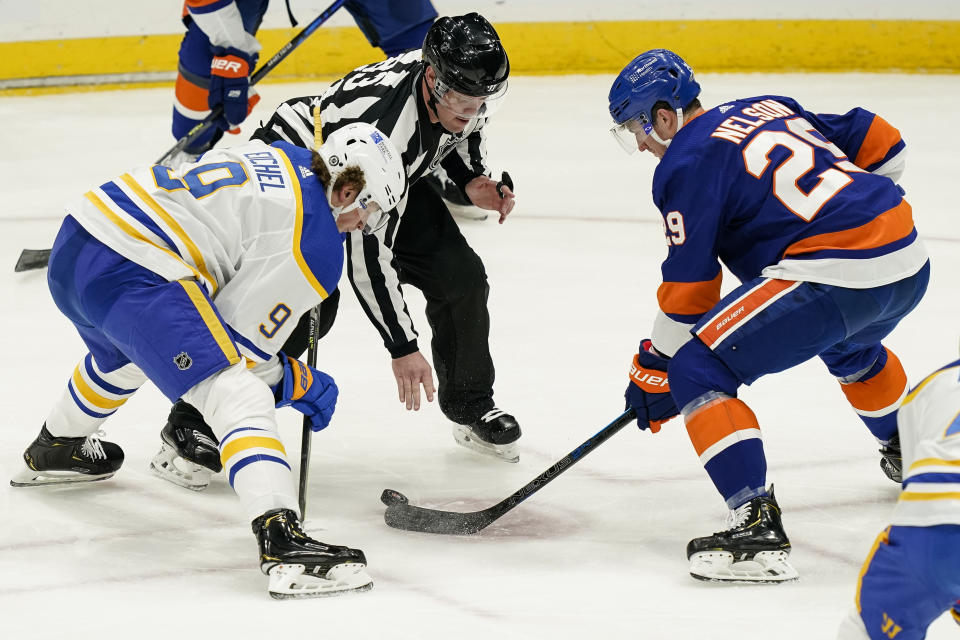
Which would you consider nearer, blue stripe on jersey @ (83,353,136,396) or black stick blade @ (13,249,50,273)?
blue stripe on jersey @ (83,353,136,396)

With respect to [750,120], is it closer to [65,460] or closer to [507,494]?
[507,494]

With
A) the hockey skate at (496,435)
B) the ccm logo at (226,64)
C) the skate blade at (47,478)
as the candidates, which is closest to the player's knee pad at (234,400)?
the skate blade at (47,478)

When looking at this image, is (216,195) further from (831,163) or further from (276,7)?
(276,7)

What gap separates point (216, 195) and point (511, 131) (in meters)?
4.51

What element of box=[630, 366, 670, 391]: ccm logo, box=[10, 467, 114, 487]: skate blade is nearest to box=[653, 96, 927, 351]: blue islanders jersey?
box=[630, 366, 670, 391]: ccm logo

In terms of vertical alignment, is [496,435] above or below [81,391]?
below

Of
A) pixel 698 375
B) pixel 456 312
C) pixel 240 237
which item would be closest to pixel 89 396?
pixel 240 237

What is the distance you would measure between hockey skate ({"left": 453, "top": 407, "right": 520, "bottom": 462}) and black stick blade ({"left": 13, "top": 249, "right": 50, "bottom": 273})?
2055 mm

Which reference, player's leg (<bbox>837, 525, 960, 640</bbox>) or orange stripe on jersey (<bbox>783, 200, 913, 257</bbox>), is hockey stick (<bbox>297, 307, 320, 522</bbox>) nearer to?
orange stripe on jersey (<bbox>783, 200, 913, 257</bbox>)

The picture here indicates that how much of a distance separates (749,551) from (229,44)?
3.30 metres

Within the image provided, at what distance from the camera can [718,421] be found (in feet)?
7.29

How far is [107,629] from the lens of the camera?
2021 millimetres

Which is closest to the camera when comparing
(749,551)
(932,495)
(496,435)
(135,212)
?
(932,495)

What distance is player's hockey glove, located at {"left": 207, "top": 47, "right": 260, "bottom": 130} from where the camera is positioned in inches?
188
